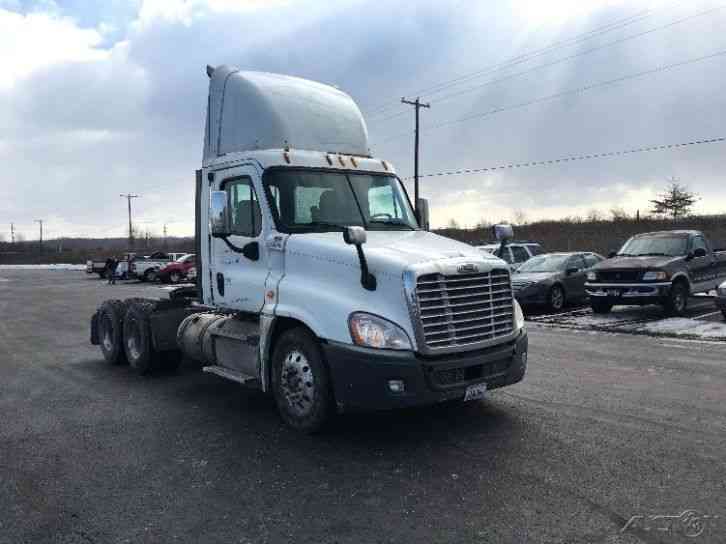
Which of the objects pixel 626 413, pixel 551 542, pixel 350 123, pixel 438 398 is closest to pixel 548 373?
pixel 626 413

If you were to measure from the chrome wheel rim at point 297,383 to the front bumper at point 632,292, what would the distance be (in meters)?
11.1

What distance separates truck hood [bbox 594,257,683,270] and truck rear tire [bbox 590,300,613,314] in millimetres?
844

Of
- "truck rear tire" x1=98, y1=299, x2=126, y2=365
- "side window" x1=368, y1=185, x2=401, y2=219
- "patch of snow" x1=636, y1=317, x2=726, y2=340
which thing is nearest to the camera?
"side window" x1=368, y1=185, x2=401, y2=219

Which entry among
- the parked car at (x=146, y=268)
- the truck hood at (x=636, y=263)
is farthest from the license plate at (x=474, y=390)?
the parked car at (x=146, y=268)

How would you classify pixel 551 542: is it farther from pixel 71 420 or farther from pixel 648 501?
pixel 71 420

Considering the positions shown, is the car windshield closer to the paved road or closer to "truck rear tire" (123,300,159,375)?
the paved road

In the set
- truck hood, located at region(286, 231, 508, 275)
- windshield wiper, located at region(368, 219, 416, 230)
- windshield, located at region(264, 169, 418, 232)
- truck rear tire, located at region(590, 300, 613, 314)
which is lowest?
truck rear tire, located at region(590, 300, 613, 314)

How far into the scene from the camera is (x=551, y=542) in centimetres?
366

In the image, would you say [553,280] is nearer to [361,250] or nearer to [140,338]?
[140,338]

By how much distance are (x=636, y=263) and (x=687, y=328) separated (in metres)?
2.54

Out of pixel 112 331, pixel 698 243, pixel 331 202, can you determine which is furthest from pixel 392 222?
pixel 698 243

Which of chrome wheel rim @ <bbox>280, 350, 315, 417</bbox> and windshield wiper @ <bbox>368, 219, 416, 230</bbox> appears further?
windshield wiper @ <bbox>368, 219, 416, 230</bbox>

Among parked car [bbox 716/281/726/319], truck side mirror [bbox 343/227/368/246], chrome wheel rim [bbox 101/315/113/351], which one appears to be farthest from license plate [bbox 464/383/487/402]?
parked car [bbox 716/281/726/319]

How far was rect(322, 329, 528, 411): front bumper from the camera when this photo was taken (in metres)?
5.17
